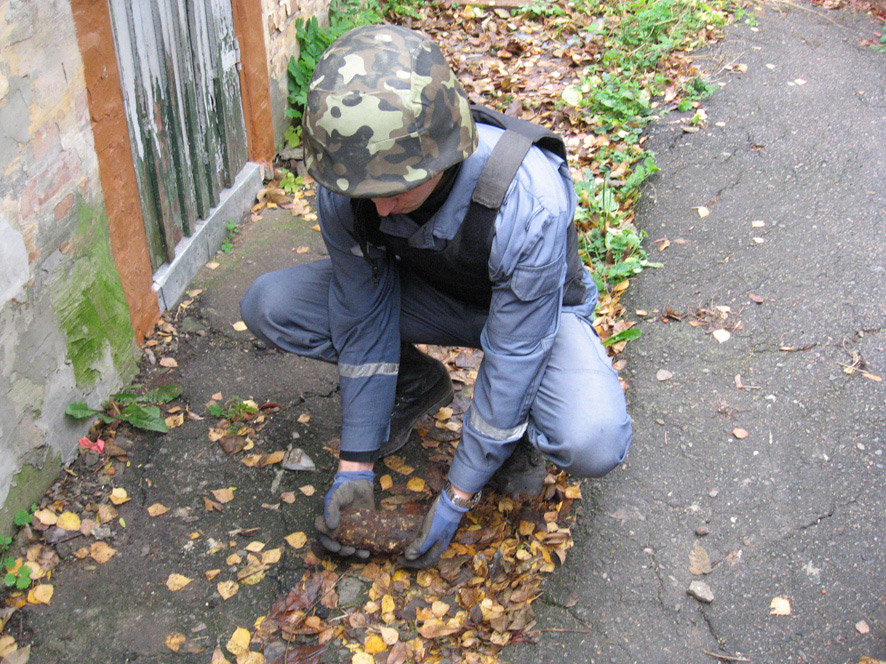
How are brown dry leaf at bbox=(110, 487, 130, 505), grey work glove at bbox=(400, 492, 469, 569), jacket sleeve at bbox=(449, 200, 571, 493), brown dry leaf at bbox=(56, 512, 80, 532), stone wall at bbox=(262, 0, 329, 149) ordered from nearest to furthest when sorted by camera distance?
jacket sleeve at bbox=(449, 200, 571, 493) → grey work glove at bbox=(400, 492, 469, 569) → brown dry leaf at bbox=(56, 512, 80, 532) → brown dry leaf at bbox=(110, 487, 130, 505) → stone wall at bbox=(262, 0, 329, 149)

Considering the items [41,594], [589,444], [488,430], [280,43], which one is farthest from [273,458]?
[280,43]

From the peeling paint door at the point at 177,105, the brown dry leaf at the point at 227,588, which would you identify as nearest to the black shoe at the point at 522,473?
the brown dry leaf at the point at 227,588

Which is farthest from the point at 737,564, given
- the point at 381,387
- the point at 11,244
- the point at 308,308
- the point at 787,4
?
the point at 787,4

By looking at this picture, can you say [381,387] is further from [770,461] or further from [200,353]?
[770,461]

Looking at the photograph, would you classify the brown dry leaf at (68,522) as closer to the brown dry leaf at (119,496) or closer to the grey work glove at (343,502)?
the brown dry leaf at (119,496)

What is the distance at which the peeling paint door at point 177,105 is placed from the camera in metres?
2.95

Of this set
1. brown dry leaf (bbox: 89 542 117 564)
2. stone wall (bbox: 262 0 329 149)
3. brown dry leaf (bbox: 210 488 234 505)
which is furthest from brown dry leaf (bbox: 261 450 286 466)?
stone wall (bbox: 262 0 329 149)

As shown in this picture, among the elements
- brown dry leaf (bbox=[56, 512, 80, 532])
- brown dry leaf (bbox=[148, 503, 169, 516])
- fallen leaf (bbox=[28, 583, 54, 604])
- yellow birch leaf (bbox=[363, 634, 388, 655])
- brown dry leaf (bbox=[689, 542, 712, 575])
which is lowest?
brown dry leaf (bbox=[148, 503, 169, 516])

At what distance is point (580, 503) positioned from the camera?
2.75 meters

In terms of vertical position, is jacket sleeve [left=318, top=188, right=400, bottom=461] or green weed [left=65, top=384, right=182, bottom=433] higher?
jacket sleeve [left=318, top=188, right=400, bottom=461]

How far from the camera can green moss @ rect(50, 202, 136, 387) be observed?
262 centimetres

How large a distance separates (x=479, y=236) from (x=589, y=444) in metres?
0.70

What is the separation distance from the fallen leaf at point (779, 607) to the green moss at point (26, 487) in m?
2.45

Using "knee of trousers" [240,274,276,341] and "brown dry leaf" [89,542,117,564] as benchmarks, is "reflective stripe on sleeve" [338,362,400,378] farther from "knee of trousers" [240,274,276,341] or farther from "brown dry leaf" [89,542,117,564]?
"brown dry leaf" [89,542,117,564]
